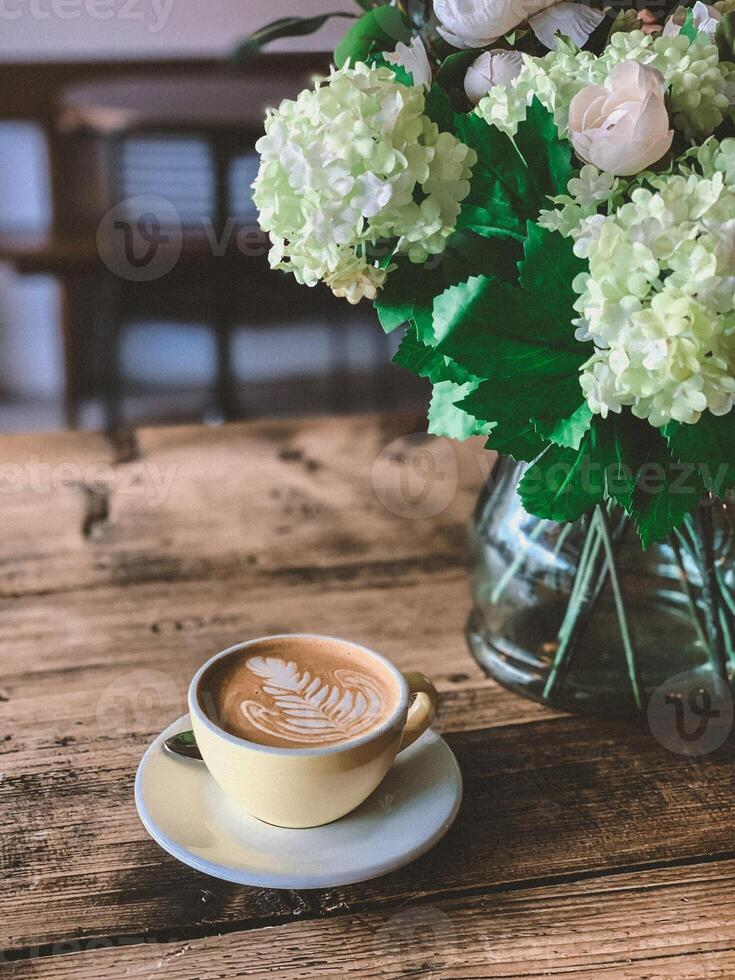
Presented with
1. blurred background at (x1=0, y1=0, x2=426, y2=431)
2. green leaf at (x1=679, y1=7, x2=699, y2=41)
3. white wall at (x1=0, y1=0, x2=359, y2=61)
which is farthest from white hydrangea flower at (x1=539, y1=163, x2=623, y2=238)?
white wall at (x1=0, y1=0, x2=359, y2=61)

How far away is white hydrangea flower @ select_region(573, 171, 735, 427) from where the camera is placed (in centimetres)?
46

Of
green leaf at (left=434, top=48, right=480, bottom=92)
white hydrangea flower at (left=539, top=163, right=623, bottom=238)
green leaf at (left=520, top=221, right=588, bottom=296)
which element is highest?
green leaf at (left=434, top=48, right=480, bottom=92)

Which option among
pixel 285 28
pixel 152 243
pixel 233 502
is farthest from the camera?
pixel 152 243

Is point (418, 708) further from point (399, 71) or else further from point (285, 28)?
point (285, 28)

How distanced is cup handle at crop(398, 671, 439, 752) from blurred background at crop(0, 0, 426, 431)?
2240 millimetres

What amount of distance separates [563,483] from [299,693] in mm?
200

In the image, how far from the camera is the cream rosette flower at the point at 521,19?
544 mm

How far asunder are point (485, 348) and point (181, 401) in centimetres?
314

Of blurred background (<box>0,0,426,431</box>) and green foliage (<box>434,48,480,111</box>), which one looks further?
blurred background (<box>0,0,426,431</box>)

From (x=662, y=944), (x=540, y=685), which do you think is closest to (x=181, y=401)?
(x=540, y=685)

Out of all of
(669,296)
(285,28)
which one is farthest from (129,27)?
(669,296)

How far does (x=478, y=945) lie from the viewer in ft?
1.69

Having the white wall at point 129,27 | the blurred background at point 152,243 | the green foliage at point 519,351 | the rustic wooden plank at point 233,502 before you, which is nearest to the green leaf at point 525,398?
the green foliage at point 519,351

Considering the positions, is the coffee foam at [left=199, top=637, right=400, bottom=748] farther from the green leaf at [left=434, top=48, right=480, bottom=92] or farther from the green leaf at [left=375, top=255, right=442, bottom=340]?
the green leaf at [left=434, top=48, right=480, bottom=92]
